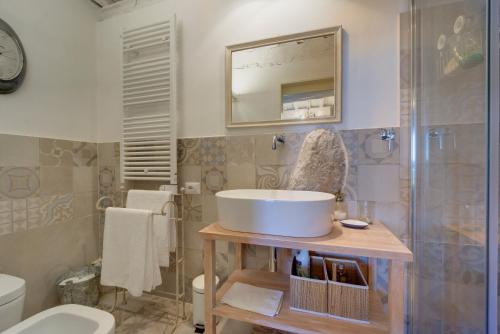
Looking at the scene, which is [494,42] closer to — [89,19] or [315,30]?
[315,30]

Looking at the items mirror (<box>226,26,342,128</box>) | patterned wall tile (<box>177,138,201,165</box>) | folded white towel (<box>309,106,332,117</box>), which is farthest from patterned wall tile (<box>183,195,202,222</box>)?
folded white towel (<box>309,106,332,117</box>)

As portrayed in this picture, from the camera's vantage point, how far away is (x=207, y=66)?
1568 mm

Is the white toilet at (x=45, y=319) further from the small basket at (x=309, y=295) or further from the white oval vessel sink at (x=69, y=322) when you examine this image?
the small basket at (x=309, y=295)

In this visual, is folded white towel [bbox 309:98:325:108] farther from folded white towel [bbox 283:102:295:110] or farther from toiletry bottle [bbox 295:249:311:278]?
toiletry bottle [bbox 295:249:311:278]

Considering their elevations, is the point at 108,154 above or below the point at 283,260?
above

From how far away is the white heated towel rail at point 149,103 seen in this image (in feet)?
5.16

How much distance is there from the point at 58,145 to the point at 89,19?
3.74ft

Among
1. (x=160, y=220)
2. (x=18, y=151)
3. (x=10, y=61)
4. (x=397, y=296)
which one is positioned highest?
(x=10, y=61)

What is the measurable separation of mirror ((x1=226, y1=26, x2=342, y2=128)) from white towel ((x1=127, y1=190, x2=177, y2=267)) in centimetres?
74

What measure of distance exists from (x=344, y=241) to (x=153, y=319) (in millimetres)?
1515

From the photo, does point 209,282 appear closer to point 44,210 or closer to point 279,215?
point 279,215

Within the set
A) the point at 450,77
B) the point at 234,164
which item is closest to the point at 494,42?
the point at 450,77

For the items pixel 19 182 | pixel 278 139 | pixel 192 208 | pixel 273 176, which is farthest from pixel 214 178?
pixel 19 182

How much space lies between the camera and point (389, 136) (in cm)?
119
